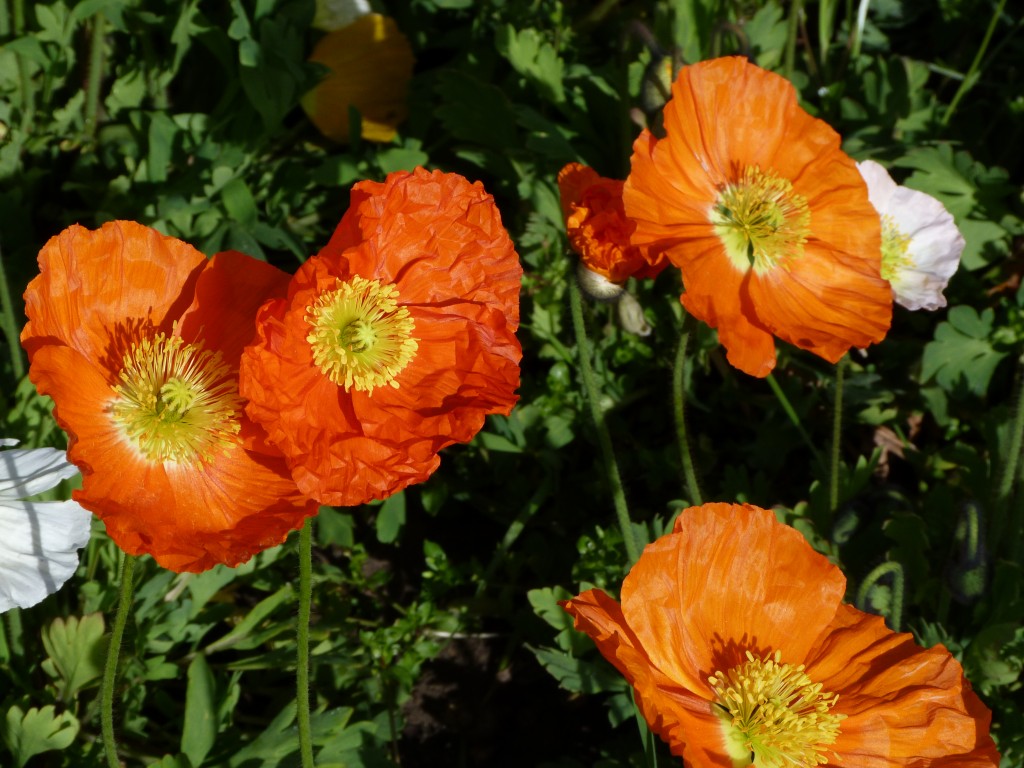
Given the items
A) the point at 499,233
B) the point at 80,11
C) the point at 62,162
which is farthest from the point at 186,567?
the point at 62,162

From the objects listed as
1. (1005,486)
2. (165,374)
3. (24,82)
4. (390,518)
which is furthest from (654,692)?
(24,82)

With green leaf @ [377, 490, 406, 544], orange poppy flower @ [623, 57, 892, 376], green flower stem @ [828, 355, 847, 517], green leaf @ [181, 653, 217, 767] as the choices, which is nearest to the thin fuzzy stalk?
orange poppy flower @ [623, 57, 892, 376]

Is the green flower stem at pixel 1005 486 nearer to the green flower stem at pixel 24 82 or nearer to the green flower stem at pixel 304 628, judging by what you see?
the green flower stem at pixel 304 628

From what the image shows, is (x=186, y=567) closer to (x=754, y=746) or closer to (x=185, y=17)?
(x=754, y=746)

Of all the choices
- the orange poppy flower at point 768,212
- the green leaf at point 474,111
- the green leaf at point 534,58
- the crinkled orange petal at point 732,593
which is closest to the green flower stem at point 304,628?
the crinkled orange petal at point 732,593

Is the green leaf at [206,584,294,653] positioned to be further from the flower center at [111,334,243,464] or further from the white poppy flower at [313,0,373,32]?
the white poppy flower at [313,0,373,32]

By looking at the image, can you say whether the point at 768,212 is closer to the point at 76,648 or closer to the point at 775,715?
the point at 775,715
